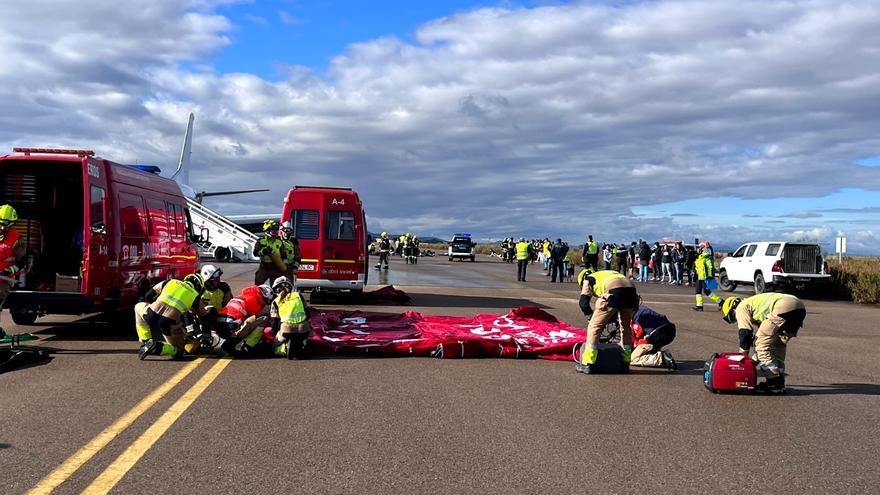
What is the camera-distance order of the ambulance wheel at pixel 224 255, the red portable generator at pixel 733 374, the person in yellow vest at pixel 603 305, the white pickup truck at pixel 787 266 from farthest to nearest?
the ambulance wheel at pixel 224 255
the white pickup truck at pixel 787 266
the person in yellow vest at pixel 603 305
the red portable generator at pixel 733 374

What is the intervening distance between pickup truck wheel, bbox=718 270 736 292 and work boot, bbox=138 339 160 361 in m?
23.5

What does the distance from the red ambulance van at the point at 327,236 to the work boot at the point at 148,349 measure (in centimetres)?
824

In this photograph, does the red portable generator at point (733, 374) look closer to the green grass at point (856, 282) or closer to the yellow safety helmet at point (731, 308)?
the yellow safety helmet at point (731, 308)

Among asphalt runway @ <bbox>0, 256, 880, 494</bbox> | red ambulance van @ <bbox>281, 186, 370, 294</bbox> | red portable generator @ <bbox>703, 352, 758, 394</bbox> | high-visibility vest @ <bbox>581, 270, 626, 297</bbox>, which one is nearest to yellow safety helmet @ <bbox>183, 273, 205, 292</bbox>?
asphalt runway @ <bbox>0, 256, 880, 494</bbox>

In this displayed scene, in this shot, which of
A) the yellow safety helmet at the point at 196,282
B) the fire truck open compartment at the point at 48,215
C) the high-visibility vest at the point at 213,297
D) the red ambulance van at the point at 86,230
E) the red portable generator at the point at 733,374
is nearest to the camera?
the red portable generator at the point at 733,374

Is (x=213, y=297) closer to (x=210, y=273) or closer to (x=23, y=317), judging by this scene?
(x=210, y=273)

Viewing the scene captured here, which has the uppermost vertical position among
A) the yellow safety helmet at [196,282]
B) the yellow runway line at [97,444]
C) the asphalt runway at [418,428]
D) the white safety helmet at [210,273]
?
the white safety helmet at [210,273]

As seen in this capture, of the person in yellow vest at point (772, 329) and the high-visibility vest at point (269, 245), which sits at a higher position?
the high-visibility vest at point (269, 245)

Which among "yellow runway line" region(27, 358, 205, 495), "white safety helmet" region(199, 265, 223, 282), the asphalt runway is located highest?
"white safety helmet" region(199, 265, 223, 282)

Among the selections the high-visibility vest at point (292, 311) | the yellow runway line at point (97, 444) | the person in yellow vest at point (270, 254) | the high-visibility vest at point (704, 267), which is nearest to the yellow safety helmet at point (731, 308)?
the high-visibility vest at point (292, 311)

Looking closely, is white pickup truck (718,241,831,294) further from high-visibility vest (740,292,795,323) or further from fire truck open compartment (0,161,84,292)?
fire truck open compartment (0,161,84,292)

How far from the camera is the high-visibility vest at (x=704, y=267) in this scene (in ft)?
61.5

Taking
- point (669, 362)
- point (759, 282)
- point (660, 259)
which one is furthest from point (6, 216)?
point (660, 259)

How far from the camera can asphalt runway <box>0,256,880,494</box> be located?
492cm
